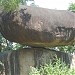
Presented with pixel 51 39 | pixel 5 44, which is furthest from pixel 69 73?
pixel 5 44

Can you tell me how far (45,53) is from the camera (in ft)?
25.8

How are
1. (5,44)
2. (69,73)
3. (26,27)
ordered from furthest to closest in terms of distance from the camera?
(5,44) → (26,27) → (69,73)

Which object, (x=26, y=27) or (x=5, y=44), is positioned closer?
(x=26, y=27)

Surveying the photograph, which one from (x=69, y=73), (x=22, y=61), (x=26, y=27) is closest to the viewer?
(x=69, y=73)

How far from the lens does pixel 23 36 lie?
7.14 metres

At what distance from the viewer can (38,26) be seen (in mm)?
6973

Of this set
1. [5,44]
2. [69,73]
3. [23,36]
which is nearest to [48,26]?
[23,36]

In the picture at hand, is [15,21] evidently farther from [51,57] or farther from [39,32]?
[51,57]

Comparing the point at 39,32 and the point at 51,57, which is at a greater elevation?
the point at 39,32

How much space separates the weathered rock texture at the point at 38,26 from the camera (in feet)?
22.9

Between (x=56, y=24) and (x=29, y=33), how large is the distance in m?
0.67

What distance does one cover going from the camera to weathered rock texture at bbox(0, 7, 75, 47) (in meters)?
6.98

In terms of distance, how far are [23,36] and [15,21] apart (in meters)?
0.41

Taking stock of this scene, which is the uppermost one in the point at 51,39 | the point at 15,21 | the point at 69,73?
the point at 15,21
